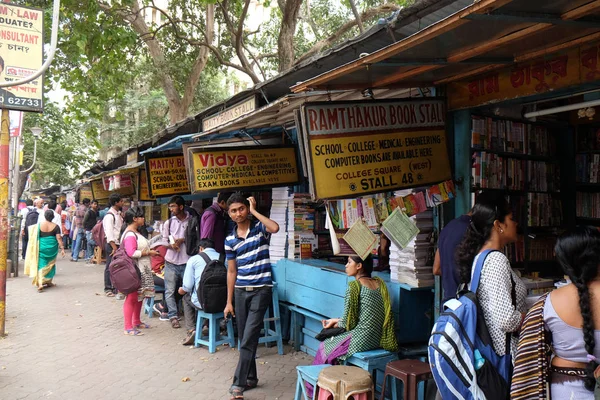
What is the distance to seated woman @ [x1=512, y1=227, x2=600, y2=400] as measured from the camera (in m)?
2.25

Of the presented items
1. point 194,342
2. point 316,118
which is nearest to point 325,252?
point 194,342

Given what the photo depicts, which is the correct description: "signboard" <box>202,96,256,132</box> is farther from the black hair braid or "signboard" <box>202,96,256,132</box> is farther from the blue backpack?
the black hair braid

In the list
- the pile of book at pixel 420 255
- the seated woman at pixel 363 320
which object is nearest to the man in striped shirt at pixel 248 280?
the seated woman at pixel 363 320

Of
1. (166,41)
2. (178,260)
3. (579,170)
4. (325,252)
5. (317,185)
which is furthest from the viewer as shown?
(166,41)

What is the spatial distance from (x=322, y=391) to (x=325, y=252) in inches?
124

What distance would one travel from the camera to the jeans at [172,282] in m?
7.51

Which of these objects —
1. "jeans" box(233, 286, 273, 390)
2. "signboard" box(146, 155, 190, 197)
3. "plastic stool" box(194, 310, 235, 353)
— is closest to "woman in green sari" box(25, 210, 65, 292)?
"signboard" box(146, 155, 190, 197)

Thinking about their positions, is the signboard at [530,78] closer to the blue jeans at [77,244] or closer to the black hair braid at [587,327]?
the black hair braid at [587,327]

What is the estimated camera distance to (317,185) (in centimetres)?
354

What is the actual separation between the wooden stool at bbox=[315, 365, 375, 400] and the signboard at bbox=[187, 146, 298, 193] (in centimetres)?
320

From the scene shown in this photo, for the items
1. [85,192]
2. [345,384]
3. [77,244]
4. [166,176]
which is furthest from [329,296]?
[85,192]

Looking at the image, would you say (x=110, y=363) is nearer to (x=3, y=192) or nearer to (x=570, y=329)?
(x=3, y=192)

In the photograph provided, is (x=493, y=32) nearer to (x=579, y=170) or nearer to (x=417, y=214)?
(x=417, y=214)

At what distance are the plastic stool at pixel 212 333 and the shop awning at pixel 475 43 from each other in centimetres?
361
